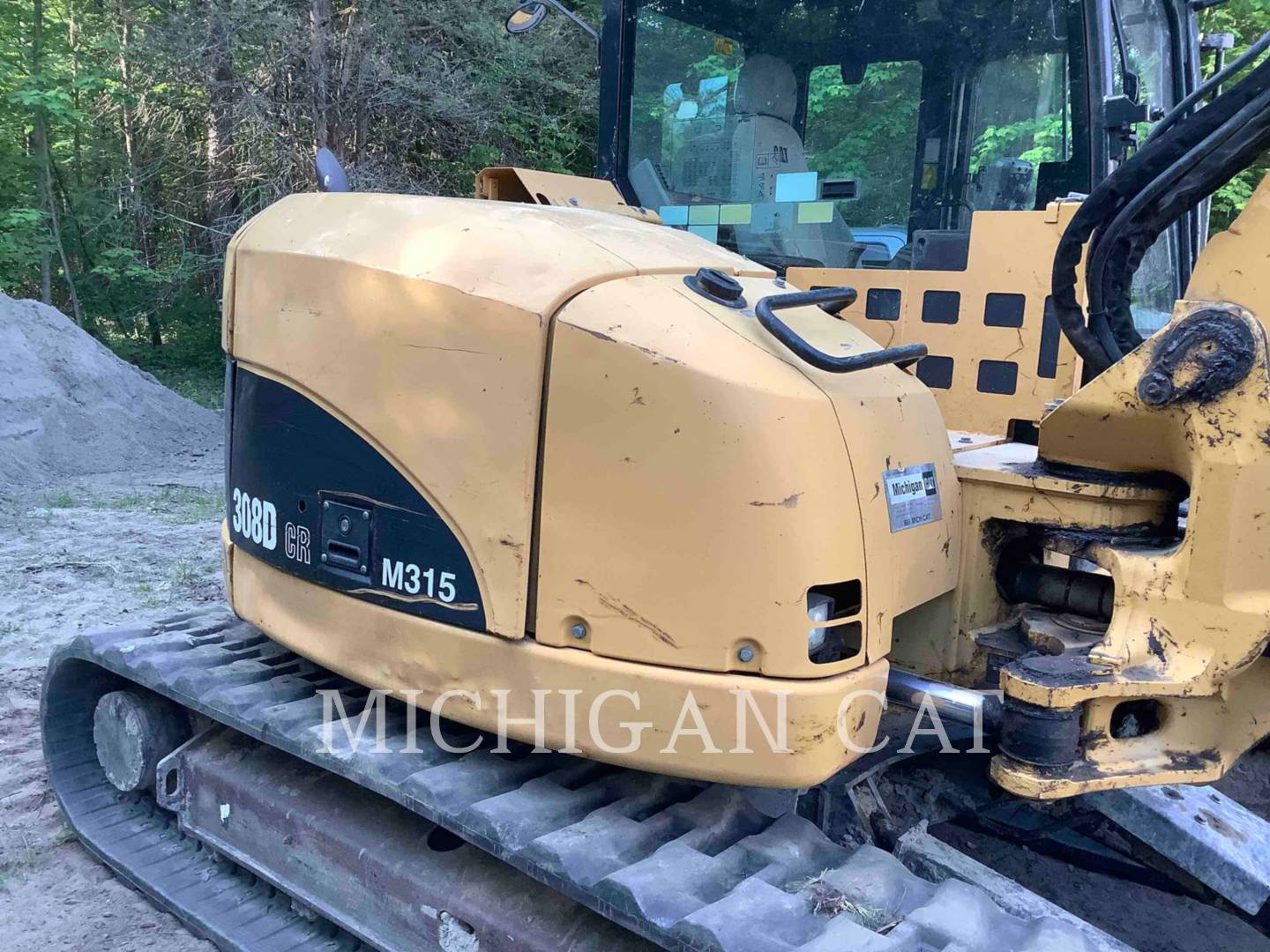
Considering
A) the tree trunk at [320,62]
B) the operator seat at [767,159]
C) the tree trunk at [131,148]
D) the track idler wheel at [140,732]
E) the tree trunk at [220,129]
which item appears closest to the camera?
the track idler wheel at [140,732]

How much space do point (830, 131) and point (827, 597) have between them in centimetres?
184

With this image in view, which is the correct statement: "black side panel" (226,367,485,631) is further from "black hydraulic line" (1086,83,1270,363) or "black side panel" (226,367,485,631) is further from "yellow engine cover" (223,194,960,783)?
"black hydraulic line" (1086,83,1270,363)

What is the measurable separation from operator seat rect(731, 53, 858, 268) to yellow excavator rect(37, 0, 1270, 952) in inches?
22.5

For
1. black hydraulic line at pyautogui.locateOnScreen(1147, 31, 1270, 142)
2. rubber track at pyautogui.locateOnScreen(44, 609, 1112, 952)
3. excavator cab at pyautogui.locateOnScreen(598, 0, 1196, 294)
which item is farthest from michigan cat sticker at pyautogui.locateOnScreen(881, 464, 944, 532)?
excavator cab at pyautogui.locateOnScreen(598, 0, 1196, 294)

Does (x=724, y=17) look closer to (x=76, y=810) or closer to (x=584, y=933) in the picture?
(x=584, y=933)

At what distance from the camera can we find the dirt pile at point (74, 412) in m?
Result: 8.30

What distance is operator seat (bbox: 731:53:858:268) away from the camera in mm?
3240

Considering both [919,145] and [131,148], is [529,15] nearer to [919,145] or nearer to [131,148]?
[919,145]

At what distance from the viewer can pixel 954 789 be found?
259 cm

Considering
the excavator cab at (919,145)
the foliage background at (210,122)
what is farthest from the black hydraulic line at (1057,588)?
the foliage background at (210,122)

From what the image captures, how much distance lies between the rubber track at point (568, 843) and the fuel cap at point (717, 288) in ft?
3.13

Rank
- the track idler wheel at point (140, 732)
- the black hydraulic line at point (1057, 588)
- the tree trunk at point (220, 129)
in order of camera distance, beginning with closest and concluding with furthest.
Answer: the black hydraulic line at point (1057, 588) < the track idler wheel at point (140, 732) < the tree trunk at point (220, 129)

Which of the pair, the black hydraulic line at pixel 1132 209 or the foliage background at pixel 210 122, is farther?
the foliage background at pixel 210 122

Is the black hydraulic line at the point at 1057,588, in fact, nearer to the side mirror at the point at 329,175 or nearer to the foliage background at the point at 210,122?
the side mirror at the point at 329,175
